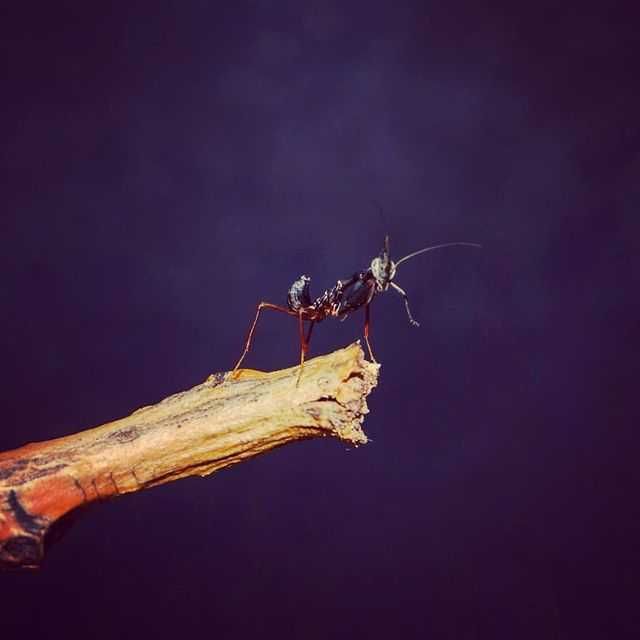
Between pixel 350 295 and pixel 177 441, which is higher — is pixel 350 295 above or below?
above

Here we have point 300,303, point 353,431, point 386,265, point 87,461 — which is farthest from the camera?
point 300,303

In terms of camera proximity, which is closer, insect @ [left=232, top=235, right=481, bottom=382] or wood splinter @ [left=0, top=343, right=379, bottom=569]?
wood splinter @ [left=0, top=343, right=379, bottom=569]

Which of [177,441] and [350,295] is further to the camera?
[350,295]

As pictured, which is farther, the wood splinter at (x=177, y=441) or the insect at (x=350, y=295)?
the insect at (x=350, y=295)

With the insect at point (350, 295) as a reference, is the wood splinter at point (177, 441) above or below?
below

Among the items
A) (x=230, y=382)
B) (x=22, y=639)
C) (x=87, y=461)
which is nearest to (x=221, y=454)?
(x=230, y=382)

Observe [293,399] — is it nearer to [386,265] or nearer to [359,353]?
[359,353]

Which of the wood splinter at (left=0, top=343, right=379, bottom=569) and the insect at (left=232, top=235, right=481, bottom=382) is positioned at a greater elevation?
the insect at (left=232, top=235, right=481, bottom=382)

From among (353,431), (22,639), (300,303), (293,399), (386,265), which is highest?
(22,639)
